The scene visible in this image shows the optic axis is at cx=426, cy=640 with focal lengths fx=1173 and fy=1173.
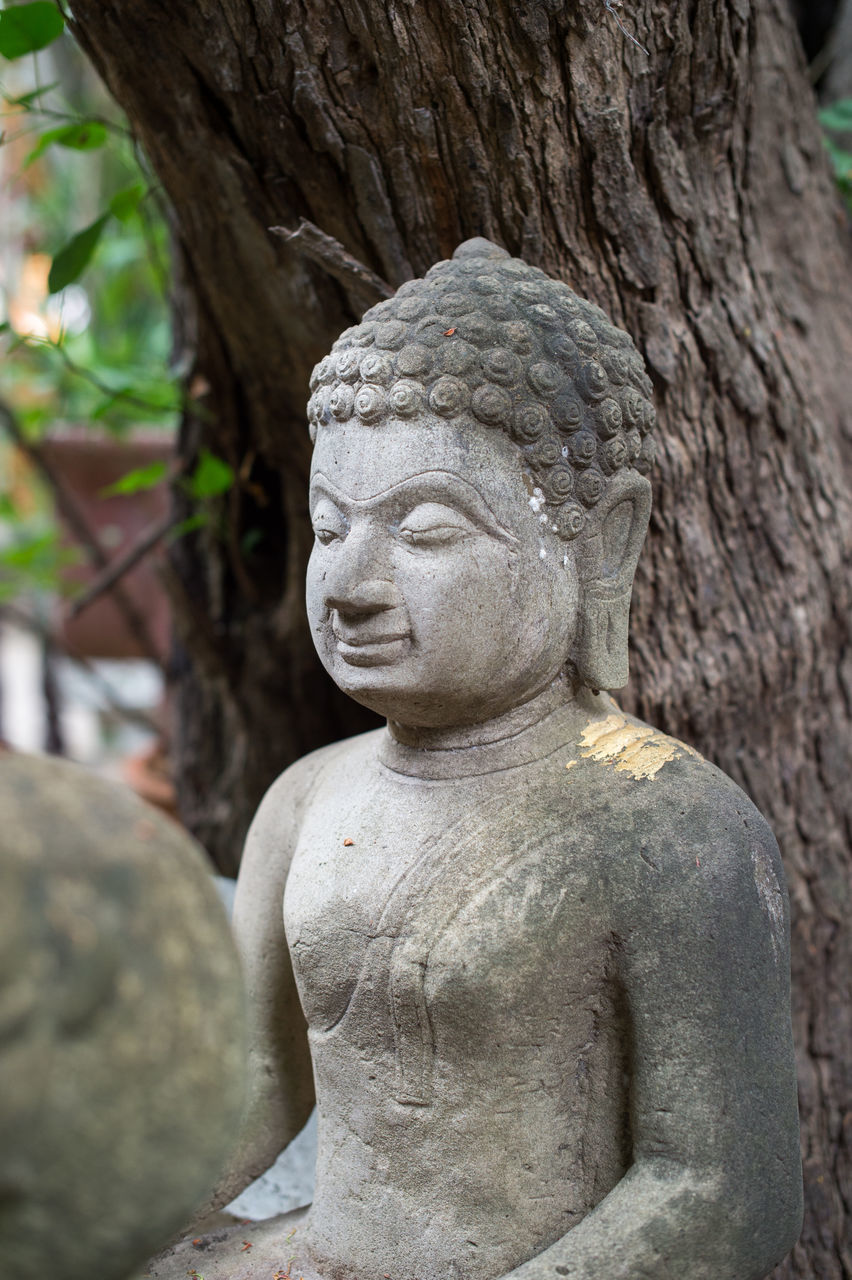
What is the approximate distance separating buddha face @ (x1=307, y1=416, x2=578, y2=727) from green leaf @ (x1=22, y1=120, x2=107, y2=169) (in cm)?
108

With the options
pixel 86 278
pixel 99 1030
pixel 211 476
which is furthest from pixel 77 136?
pixel 86 278

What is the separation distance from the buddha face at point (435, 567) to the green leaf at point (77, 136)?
1080 mm

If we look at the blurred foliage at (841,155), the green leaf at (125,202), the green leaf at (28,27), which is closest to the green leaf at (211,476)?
the green leaf at (125,202)

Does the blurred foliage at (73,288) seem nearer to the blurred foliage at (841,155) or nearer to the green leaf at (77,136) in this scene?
the green leaf at (77,136)

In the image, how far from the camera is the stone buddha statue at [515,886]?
142 centimetres

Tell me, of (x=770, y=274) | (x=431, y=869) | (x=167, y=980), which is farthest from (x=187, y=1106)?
(x=770, y=274)

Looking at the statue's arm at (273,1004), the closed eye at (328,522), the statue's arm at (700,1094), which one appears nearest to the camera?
the statue's arm at (700,1094)

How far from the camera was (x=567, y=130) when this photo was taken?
190 cm

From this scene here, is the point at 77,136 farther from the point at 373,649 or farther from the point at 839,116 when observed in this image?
the point at 839,116

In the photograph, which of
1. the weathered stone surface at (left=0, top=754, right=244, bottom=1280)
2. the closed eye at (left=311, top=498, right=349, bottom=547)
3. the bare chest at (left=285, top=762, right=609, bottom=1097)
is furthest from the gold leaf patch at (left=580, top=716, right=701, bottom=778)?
the weathered stone surface at (left=0, top=754, right=244, bottom=1280)

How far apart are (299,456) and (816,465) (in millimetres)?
1053

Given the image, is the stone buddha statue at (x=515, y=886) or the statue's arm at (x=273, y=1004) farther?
the statue's arm at (x=273, y=1004)

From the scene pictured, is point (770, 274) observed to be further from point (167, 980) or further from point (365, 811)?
point (167, 980)

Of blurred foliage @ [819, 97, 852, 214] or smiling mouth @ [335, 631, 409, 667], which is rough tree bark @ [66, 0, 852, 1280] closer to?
blurred foliage @ [819, 97, 852, 214]
